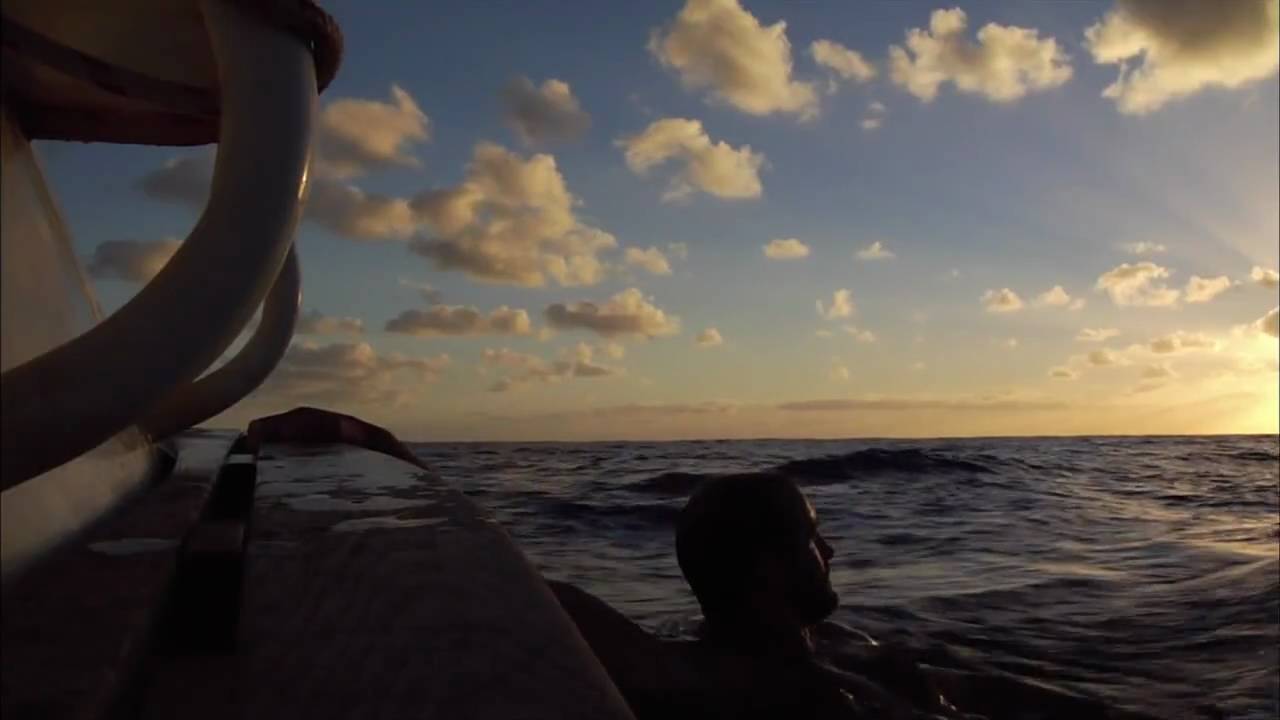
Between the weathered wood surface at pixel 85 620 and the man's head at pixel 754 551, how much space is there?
1357 millimetres

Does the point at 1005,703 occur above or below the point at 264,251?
below

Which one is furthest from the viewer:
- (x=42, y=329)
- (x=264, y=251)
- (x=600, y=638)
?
(x=600, y=638)

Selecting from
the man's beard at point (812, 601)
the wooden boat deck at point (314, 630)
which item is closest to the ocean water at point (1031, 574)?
the man's beard at point (812, 601)

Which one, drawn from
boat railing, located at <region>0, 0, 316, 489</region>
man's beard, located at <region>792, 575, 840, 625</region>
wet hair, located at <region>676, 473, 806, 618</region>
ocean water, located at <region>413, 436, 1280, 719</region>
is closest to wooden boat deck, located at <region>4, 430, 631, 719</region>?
boat railing, located at <region>0, 0, 316, 489</region>

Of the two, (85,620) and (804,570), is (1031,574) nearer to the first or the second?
(804,570)

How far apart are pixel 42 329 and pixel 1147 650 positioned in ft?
14.7

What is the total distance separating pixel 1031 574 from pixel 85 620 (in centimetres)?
602

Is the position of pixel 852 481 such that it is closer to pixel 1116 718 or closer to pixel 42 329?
pixel 1116 718

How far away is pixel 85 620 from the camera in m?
1.01

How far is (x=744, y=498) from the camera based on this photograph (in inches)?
99.0

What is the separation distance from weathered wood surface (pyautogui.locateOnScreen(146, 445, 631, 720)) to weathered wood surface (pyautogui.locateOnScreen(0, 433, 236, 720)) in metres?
0.10

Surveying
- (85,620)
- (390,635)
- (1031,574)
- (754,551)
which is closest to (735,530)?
(754,551)

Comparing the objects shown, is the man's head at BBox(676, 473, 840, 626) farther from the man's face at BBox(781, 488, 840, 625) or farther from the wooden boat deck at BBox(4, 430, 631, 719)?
the wooden boat deck at BBox(4, 430, 631, 719)

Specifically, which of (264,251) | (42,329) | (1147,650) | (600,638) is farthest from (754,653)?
(1147,650)
